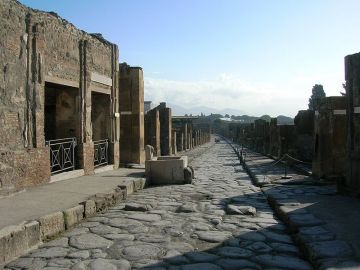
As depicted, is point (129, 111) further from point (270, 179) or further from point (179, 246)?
point (179, 246)

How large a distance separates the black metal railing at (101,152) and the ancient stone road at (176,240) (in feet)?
15.5

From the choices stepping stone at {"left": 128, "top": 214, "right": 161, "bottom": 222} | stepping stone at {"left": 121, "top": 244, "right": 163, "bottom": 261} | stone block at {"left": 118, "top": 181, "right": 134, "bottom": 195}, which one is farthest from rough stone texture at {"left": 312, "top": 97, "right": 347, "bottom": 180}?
stepping stone at {"left": 121, "top": 244, "right": 163, "bottom": 261}

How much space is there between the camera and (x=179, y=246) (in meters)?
4.99

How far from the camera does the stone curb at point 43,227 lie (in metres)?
4.44

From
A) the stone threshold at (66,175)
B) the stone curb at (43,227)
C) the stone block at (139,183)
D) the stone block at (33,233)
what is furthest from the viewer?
Answer: the stone block at (139,183)

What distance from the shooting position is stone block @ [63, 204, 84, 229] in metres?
5.80

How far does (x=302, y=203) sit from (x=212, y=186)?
3353mm

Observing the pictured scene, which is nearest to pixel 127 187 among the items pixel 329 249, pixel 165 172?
pixel 165 172

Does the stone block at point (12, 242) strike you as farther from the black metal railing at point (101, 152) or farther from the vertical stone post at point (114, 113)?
the vertical stone post at point (114, 113)

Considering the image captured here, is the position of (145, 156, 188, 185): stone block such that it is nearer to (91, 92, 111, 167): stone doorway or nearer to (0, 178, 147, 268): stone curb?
(91, 92, 111, 167): stone doorway

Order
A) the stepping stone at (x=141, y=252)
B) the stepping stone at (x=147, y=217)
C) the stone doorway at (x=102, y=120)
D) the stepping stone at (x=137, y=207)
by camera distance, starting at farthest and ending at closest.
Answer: the stone doorway at (x=102, y=120), the stepping stone at (x=137, y=207), the stepping stone at (x=147, y=217), the stepping stone at (x=141, y=252)

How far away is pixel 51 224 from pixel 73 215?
66 centimetres

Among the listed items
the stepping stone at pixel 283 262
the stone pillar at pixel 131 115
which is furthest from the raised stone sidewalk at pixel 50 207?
the stone pillar at pixel 131 115

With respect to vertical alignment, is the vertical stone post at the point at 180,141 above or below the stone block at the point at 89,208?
above
